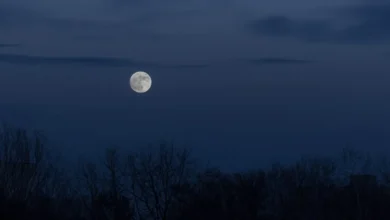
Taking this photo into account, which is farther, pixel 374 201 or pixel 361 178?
pixel 361 178

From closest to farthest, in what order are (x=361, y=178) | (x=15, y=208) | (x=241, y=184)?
1. (x=15, y=208)
2. (x=241, y=184)
3. (x=361, y=178)

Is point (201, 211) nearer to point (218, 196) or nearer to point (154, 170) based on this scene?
point (218, 196)

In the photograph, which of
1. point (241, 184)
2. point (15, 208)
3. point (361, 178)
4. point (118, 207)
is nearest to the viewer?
point (15, 208)

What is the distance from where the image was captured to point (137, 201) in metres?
48.5

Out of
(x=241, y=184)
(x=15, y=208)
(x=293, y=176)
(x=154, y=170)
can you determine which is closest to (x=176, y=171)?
(x=154, y=170)

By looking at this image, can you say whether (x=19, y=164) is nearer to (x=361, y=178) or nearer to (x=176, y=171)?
(x=176, y=171)

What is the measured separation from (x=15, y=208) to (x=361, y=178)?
85.7ft

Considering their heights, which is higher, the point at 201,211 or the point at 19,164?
the point at 19,164

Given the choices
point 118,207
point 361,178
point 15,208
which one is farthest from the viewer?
point 361,178

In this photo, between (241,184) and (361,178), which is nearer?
(241,184)

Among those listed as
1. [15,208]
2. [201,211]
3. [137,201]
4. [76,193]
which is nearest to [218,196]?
[201,211]

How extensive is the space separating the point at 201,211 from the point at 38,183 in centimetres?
932

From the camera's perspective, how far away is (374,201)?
4797cm

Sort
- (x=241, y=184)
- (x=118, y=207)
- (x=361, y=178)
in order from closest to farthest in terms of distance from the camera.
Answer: (x=118, y=207) → (x=241, y=184) → (x=361, y=178)
